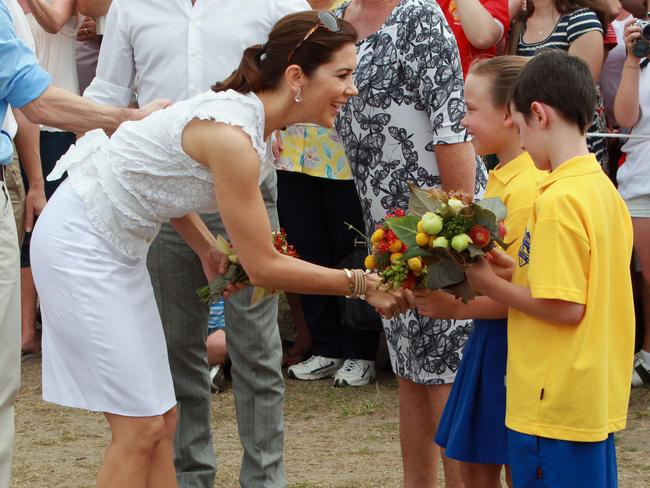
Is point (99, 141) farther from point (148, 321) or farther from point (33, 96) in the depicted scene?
point (148, 321)

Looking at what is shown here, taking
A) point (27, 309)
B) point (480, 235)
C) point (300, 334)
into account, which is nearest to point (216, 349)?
point (300, 334)

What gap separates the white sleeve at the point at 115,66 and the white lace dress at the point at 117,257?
2.91 feet

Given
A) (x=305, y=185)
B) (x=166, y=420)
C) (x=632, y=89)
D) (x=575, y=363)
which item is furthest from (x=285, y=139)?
(x=575, y=363)

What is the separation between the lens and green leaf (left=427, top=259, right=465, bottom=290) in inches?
126

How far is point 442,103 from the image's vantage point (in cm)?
406

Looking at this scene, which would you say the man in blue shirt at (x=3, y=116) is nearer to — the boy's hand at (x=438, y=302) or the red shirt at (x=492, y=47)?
the boy's hand at (x=438, y=302)

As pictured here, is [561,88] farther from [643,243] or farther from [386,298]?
[643,243]

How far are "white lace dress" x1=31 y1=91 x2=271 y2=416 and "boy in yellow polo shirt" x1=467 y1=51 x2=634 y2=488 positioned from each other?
2.99 ft

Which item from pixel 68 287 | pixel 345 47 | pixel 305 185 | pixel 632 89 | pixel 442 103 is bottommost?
pixel 305 185

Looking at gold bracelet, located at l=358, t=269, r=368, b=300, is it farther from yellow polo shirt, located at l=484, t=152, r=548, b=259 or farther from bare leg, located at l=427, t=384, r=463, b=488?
bare leg, located at l=427, t=384, r=463, b=488

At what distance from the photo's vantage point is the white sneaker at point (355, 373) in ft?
21.4

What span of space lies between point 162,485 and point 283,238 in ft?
3.07

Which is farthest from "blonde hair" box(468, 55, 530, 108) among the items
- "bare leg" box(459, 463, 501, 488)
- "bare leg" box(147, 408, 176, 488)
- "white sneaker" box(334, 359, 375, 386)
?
"white sneaker" box(334, 359, 375, 386)

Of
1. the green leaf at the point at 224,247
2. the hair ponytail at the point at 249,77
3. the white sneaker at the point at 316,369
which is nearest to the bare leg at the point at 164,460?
the green leaf at the point at 224,247
